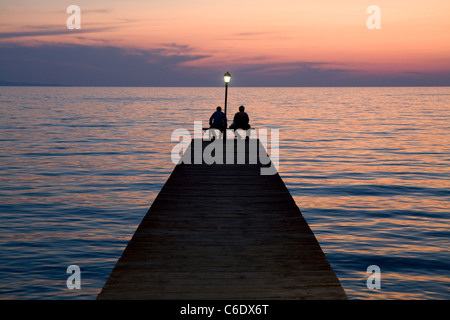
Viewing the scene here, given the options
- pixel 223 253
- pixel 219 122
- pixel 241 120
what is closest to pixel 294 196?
pixel 241 120

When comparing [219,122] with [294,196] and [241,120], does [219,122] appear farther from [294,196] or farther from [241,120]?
[294,196]

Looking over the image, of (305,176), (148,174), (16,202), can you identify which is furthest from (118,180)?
(305,176)

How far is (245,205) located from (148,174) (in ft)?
49.4

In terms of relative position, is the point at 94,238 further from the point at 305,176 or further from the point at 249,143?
the point at 305,176

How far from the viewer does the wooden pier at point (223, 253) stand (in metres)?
6.67

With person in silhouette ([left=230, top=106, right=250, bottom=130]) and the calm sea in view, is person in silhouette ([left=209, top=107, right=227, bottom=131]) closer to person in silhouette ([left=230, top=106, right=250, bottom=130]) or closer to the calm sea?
person in silhouette ([left=230, top=106, right=250, bottom=130])

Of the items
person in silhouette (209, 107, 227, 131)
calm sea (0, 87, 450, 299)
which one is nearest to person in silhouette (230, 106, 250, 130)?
person in silhouette (209, 107, 227, 131)

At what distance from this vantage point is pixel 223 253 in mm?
8125

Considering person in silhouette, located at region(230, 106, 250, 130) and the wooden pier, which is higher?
person in silhouette, located at region(230, 106, 250, 130)

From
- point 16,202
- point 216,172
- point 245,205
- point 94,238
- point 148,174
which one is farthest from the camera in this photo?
point 148,174

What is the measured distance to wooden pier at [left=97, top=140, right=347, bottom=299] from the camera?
6672 mm

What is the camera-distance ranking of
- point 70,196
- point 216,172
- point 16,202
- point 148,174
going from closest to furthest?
point 216,172 < point 16,202 < point 70,196 < point 148,174

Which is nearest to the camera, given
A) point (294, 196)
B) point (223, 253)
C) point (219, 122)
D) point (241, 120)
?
point (223, 253)
